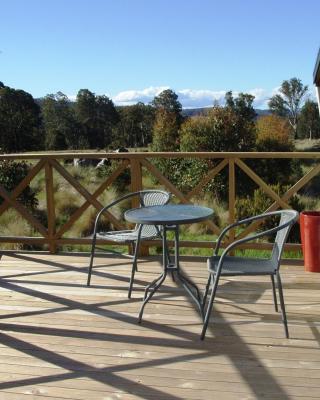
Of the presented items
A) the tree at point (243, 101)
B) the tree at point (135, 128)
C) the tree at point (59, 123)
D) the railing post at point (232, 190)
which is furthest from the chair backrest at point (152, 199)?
the tree at point (135, 128)

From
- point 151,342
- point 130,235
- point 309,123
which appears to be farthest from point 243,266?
point 309,123

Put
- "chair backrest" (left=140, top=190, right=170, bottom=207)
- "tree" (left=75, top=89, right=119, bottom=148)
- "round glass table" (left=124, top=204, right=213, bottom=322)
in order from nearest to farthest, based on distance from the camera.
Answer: "round glass table" (left=124, top=204, right=213, bottom=322), "chair backrest" (left=140, top=190, right=170, bottom=207), "tree" (left=75, top=89, right=119, bottom=148)

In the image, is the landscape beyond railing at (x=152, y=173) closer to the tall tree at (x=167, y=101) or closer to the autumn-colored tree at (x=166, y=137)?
the autumn-colored tree at (x=166, y=137)

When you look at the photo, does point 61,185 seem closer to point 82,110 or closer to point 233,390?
point 233,390

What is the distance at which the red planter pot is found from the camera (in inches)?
166

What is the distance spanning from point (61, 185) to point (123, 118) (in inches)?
616

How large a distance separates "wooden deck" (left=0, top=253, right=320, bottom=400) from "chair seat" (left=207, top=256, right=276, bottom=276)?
0.42 metres

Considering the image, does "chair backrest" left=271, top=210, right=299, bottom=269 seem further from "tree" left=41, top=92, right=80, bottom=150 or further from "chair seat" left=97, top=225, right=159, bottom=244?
"tree" left=41, top=92, right=80, bottom=150

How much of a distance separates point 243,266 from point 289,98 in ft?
126

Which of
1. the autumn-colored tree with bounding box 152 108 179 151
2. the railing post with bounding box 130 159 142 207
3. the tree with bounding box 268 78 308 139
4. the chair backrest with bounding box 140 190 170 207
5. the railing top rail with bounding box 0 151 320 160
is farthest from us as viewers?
the tree with bounding box 268 78 308 139

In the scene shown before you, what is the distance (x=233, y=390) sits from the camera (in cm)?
240

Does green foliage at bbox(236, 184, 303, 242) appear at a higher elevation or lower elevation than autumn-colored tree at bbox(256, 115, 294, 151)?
lower

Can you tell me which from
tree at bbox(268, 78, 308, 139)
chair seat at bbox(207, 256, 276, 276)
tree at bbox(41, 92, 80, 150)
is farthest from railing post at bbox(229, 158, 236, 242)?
tree at bbox(268, 78, 308, 139)

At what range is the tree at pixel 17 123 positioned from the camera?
74.1 feet
